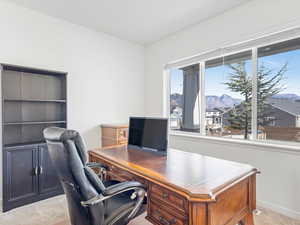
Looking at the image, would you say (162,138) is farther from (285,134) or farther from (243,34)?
(243,34)

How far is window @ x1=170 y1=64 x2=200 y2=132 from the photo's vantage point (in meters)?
3.25

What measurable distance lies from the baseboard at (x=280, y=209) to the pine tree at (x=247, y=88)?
838mm

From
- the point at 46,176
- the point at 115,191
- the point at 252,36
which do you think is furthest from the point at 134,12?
the point at 46,176

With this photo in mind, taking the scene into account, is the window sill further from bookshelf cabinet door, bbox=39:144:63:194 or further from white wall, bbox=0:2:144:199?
bookshelf cabinet door, bbox=39:144:63:194

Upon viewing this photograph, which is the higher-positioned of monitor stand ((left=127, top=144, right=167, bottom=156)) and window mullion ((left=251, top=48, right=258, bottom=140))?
window mullion ((left=251, top=48, right=258, bottom=140))

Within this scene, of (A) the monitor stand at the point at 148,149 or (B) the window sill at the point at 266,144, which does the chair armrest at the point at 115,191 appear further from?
(B) the window sill at the point at 266,144

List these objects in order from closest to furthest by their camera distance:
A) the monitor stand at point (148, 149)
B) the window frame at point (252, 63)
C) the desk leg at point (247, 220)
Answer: the desk leg at point (247, 220), the monitor stand at point (148, 149), the window frame at point (252, 63)

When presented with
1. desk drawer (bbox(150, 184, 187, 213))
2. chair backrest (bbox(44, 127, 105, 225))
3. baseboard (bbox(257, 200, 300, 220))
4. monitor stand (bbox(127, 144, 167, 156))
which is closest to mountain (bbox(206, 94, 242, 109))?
baseboard (bbox(257, 200, 300, 220))

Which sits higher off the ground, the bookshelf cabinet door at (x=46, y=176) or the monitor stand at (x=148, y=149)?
the monitor stand at (x=148, y=149)

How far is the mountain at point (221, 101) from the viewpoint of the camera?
274cm

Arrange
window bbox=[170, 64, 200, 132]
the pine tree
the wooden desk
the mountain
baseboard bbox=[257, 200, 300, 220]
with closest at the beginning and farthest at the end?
the wooden desk < baseboard bbox=[257, 200, 300, 220] < the pine tree < the mountain < window bbox=[170, 64, 200, 132]

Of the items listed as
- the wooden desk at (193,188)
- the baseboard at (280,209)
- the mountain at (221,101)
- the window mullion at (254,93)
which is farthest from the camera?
the mountain at (221,101)

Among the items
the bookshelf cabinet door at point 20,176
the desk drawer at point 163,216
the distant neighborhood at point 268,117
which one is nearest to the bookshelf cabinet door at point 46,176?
the bookshelf cabinet door at point 20,176

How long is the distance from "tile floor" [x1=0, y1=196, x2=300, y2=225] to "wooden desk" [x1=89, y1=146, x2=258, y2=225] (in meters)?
0.84
